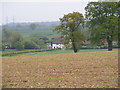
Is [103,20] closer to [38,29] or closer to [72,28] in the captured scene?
[72,28]

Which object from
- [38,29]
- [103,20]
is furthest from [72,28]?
[38,29]

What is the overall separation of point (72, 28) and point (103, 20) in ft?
25.7

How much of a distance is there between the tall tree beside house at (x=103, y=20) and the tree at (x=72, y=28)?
14.7 feet

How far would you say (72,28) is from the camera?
45.9 m

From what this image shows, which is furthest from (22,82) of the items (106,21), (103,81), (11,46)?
(11,46)

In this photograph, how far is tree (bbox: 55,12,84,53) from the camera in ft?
146

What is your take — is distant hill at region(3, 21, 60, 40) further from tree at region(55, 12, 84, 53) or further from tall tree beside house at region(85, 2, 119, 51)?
tall tree beside house at region(85, 2, 119, 51)

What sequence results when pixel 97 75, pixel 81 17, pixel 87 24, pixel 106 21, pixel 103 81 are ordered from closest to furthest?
1. pixel 103 81
2. pixel 97 75
3. pixel 106 21
4. pixel 87 24
5. pixel 81 17

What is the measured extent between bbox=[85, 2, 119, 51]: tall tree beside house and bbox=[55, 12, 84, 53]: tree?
447 centimetres

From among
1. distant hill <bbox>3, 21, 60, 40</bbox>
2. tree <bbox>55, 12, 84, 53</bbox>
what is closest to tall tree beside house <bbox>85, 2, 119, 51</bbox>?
tree <bbox>55, 12, 84, 53</bbox>

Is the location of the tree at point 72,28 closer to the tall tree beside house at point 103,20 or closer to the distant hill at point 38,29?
the tall tree beside house at point 103,20

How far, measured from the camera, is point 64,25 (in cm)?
4600

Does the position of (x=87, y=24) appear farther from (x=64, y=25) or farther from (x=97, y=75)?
(x=97, y=75)

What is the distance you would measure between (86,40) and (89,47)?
50.8 inches
